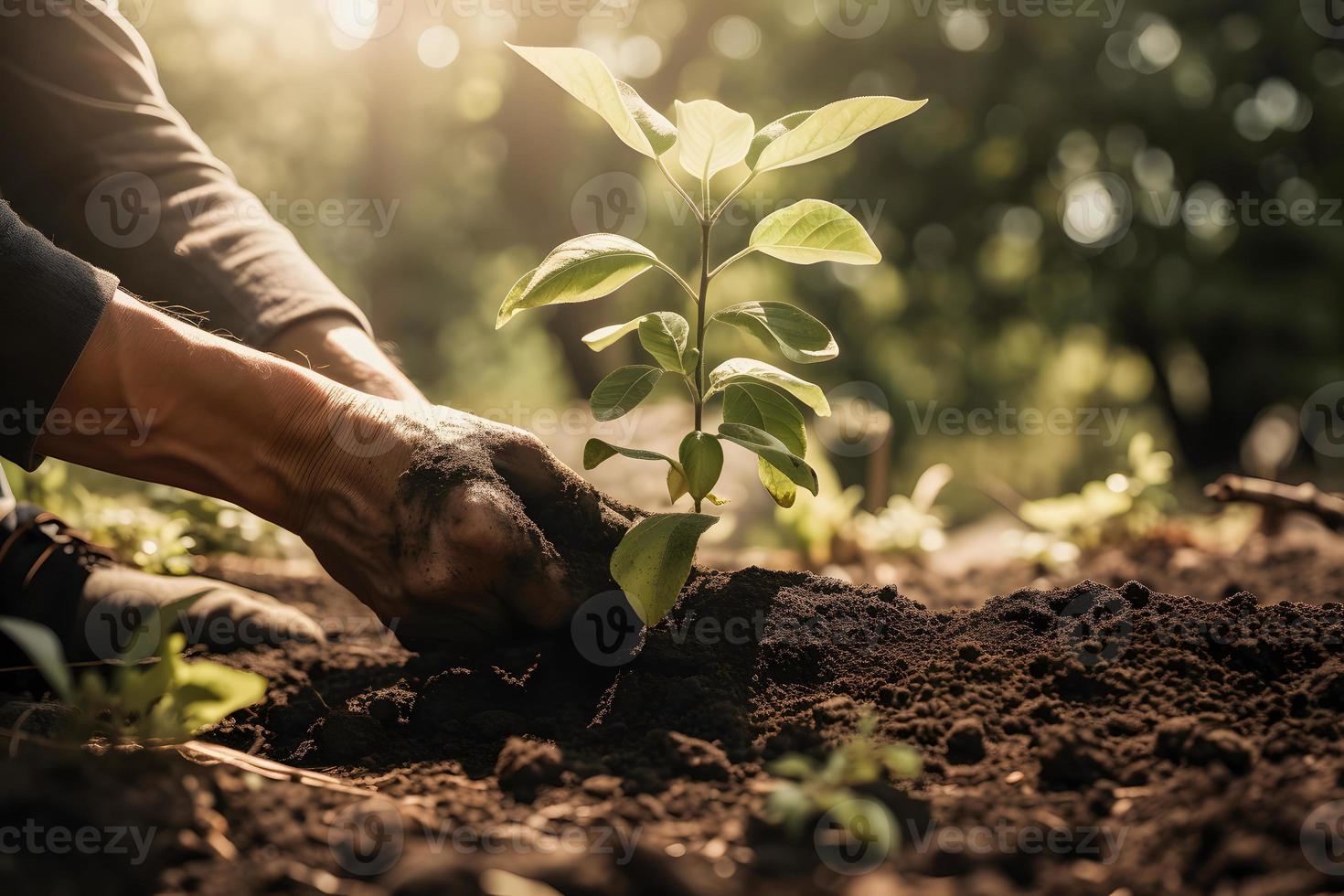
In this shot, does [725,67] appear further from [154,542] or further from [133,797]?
[133,797]

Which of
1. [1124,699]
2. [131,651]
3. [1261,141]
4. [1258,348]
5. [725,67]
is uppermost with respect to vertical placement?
[725,67]

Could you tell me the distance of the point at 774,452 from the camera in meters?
1.51

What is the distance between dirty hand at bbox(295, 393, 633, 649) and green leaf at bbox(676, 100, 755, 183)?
58 cm


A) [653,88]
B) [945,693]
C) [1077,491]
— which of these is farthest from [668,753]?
[653,88]

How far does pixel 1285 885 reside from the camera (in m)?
0.87

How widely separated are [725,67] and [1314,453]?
5.86 m

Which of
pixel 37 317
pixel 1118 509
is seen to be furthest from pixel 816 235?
pixel 1118 509
